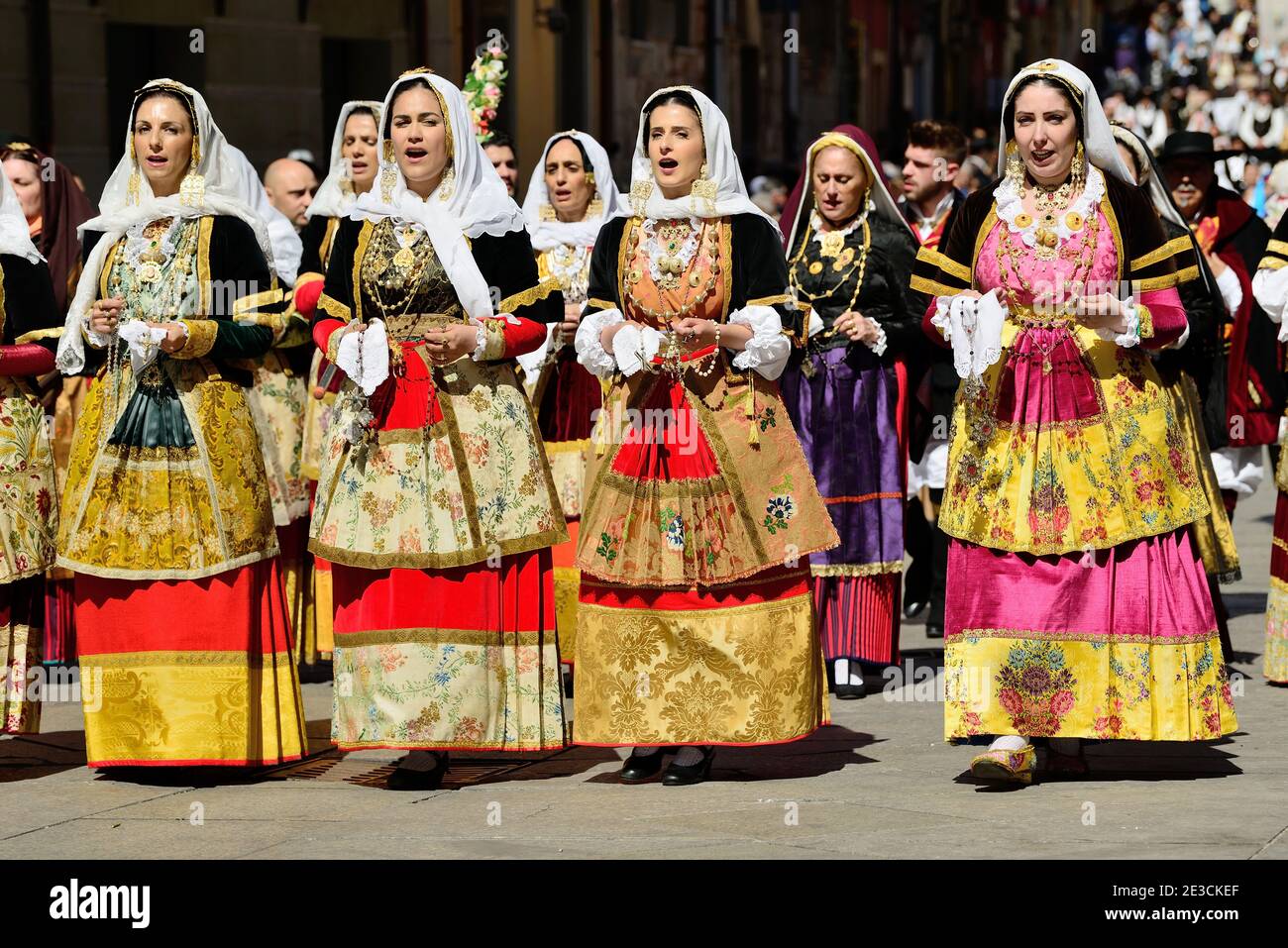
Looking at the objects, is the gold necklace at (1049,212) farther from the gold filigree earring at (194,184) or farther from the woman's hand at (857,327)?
the gold filigree earring at (194,184)

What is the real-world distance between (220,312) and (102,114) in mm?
9466

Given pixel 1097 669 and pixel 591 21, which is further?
pixel 591 21

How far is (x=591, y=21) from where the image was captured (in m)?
25.7

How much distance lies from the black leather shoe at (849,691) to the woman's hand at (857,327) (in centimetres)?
130

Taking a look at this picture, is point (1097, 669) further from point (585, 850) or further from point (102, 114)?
point (102, 114)

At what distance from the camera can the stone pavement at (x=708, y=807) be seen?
6395 mm

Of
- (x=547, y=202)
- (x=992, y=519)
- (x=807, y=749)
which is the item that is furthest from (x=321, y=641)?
(x=992, y=519)

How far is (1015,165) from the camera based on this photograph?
7.30 metres

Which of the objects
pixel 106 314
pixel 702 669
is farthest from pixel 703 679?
pixel 106 314

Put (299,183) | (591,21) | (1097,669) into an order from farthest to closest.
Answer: (591,21) < (299,183) < (1097,669)

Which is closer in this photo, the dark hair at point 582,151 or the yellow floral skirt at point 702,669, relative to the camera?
the yellow floral skirt at point 702,669

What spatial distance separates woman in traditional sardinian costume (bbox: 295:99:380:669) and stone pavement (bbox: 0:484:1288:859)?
142 cm

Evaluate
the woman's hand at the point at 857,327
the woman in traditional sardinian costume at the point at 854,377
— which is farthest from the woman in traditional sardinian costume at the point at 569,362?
the woman's hand at the point at 857,327

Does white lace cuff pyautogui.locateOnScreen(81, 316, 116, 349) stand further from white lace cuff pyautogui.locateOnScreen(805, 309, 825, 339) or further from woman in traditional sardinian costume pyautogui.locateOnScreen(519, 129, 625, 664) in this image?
white lace cuff pyautogui.locateOnScreen(805, 309, 825, 339)
